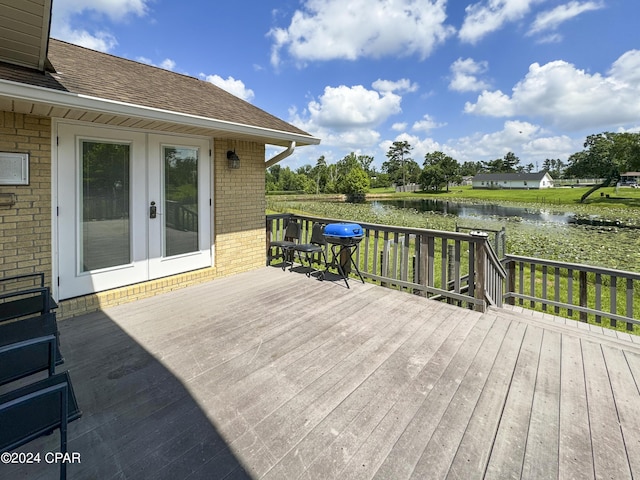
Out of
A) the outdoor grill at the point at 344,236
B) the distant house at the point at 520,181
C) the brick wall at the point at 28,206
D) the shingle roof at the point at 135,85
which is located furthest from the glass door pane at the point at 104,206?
the distant house at the point at 520,181

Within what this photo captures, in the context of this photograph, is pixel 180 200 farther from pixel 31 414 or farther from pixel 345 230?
pixel 31 414

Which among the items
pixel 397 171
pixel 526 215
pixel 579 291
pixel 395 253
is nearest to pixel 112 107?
pixel 395 253

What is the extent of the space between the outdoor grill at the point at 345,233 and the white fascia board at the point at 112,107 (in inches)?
64.6

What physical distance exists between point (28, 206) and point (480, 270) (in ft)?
15.7

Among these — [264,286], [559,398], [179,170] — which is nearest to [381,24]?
[179,170]

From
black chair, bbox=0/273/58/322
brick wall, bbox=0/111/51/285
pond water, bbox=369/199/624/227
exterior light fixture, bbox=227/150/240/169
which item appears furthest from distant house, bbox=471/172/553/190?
black chair, bbox=0/273/58/322

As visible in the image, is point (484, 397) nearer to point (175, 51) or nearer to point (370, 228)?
point (370, 228)

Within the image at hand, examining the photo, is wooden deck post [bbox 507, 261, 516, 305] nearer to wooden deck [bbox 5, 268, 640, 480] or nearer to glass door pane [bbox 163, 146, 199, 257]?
wooden deck [bbox 5, 268, 640, 480]

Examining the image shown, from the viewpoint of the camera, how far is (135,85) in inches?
148

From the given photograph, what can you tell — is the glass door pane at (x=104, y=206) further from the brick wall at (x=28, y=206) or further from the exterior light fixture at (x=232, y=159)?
the exterior light fixture at (x=232, y=159)

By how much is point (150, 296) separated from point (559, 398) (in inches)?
164

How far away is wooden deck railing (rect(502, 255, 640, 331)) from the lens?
4.27m

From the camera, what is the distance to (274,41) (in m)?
10.4

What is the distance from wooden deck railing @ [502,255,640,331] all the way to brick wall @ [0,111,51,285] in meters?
6.54
